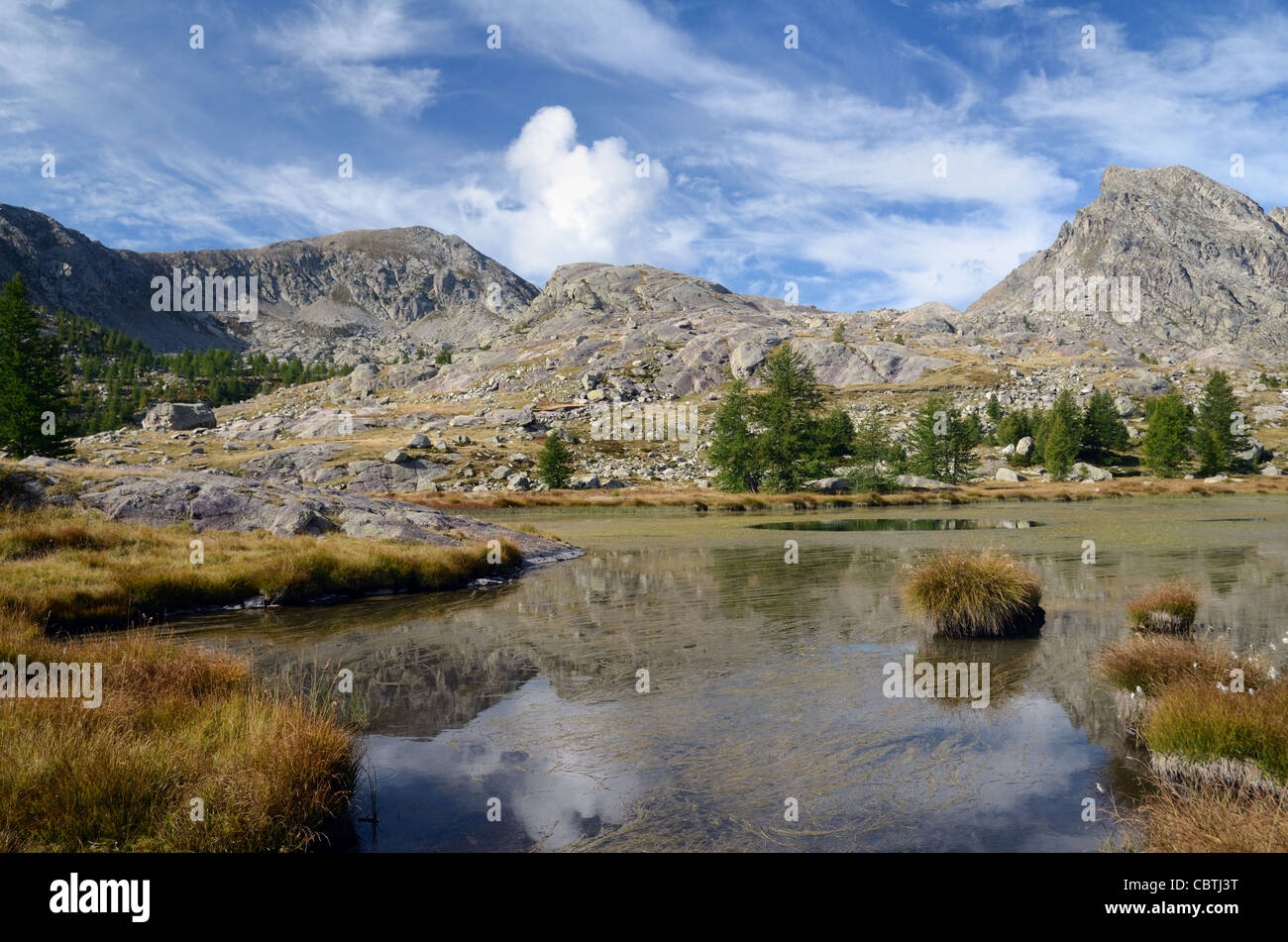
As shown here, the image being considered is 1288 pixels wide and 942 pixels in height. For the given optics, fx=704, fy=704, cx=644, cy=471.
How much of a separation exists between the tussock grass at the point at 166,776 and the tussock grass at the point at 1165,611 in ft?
52.6

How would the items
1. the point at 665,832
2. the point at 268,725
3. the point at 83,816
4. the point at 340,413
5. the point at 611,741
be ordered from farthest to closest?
1. the point at 340,413
2. the point at 611,741
3. the point at 268,725
4. the point at 665,832
5. the point at 83,816

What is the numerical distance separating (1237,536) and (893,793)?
37506 millimetres

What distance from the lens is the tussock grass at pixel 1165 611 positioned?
49.6 feet

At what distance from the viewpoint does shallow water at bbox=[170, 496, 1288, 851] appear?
761 cm

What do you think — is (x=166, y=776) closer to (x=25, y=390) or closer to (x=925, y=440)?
(x=25, y=390)

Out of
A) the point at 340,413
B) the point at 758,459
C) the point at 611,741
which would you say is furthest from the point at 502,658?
the point at 340,413

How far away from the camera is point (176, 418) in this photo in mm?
182125

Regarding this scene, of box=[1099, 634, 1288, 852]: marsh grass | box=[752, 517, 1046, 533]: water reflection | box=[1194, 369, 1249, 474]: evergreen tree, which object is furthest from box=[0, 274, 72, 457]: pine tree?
box=[1194, 369, 1249, 474]: evergreen tree

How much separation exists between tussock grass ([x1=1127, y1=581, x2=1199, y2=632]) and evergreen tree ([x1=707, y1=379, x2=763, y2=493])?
74126mm

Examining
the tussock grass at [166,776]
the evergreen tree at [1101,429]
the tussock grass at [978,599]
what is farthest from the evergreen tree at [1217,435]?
the tussock grass at [166,776]

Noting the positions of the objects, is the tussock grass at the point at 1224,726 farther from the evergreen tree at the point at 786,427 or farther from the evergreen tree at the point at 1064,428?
the evergreen tree at the point at 1064,428

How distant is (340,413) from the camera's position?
177m

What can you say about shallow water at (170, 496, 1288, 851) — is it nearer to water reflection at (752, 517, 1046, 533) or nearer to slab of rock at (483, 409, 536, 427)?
water reflection at (752, 517, 1046, 533)
